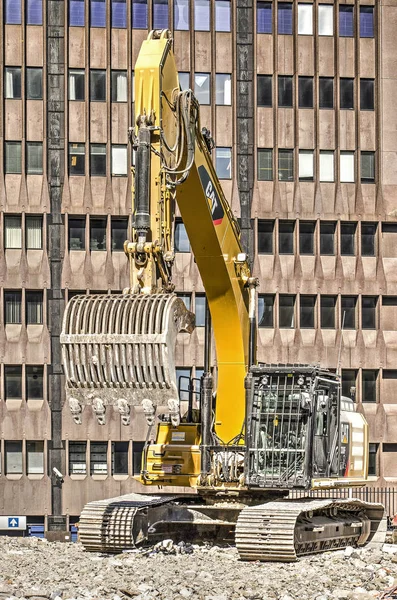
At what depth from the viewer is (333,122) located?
61.1 metres

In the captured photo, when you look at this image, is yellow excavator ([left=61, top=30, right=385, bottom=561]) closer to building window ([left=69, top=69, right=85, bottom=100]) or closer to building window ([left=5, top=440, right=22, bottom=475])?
building window ([left=5, top=440, right=22, bottom=475])

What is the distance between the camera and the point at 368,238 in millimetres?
61000

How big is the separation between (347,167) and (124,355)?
38819mm

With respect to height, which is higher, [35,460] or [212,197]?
[212,197]

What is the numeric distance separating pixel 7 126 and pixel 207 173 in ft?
103

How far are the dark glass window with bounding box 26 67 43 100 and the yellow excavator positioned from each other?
1174 inches

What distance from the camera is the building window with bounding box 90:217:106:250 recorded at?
196 ft

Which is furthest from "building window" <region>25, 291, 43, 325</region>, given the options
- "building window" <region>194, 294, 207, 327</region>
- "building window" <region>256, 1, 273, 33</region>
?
"building window" <region>256, 1, 273, 33</region>

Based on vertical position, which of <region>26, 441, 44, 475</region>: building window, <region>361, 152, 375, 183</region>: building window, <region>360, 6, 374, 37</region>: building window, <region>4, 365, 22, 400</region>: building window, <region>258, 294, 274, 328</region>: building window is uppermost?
<region>360, 6, 374, 37</region>: building window

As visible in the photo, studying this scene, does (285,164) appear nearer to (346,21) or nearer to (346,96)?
(346,96)

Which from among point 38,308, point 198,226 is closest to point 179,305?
point 198,226

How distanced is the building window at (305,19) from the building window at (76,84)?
10.3 metres

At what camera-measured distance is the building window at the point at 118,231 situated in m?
59.6

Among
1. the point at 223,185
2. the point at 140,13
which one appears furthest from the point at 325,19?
the point at 223,185
